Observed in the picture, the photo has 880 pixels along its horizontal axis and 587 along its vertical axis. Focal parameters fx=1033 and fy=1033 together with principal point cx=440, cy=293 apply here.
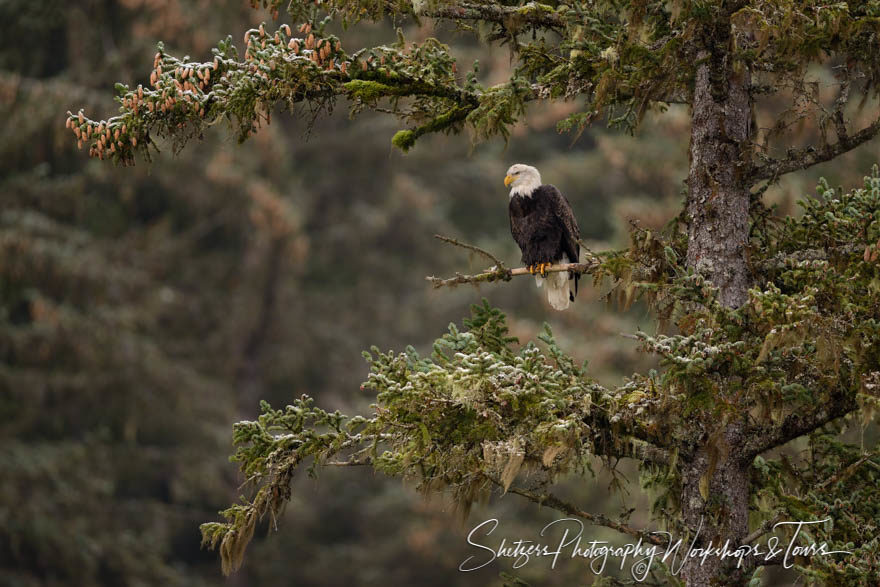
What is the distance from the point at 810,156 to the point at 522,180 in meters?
2.94

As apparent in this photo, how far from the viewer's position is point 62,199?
16.4 meters

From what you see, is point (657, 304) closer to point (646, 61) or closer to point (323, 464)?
point (646, 61)

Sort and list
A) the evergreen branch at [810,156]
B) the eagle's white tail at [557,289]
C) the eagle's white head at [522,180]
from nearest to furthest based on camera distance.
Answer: the evergreen branch at [810,156] < the eagle's white tail at [557,289] < the eagle's white head at [522,180]

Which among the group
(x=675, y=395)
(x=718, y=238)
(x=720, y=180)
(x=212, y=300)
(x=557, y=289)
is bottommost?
(x=212, y=300)

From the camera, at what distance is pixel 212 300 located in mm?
18547

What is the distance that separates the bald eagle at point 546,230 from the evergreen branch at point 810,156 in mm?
1984

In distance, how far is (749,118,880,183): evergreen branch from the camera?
463 centimetres

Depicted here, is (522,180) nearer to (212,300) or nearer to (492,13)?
(492,13)

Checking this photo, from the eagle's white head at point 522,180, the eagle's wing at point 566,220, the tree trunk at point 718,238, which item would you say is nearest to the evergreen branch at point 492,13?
the tree trunk at point 718,238

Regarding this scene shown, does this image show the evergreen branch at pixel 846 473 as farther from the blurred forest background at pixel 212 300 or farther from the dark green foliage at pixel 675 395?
the blurred forest background at pixel 212 300

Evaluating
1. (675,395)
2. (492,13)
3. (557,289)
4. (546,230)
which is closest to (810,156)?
(675,395)

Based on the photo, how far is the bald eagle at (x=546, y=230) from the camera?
6957mm

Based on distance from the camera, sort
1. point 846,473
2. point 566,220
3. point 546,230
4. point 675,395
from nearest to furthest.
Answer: point 675,395
point 846,473
point 566,220
point 546,230

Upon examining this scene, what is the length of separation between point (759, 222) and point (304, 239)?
1241 cm
